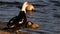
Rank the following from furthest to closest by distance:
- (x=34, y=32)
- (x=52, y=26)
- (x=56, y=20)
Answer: (x=56, y=20) → (x=52, y=26) → (x=34, y=32)

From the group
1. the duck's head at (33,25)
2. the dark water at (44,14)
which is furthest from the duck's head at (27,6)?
the duck's head at (33,25)

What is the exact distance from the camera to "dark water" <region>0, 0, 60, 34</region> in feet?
32.1

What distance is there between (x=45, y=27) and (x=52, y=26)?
298mm

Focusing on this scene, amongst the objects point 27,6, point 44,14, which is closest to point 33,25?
point 44,14

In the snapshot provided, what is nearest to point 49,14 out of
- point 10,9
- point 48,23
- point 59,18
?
point 59,18

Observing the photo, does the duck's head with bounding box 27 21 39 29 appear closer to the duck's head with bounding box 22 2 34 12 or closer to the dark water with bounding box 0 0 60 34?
the dark water with bounding box 0 0 60 34

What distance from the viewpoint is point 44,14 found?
1170 cm

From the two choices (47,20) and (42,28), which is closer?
(42,28)

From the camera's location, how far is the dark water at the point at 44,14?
9.80 m

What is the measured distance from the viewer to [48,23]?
1028 centimetres

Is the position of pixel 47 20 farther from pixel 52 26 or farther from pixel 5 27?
pixel 5 27

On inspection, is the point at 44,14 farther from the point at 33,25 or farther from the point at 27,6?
the point at 33,25

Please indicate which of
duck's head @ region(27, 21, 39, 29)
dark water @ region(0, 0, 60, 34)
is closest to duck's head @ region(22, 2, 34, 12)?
dark water @ region(0, 0, 60, 34)

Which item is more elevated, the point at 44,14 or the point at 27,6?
the point at 27,6
